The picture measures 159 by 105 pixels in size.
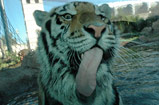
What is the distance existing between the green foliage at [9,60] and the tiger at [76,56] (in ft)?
19.9

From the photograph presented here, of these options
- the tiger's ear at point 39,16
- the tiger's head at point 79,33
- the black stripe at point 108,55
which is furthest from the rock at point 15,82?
the black stripe at point 108,55

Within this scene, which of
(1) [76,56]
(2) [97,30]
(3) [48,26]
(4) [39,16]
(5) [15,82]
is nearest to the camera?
(2) [97,30]

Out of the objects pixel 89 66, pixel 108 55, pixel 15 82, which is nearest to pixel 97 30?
pixel 89 66

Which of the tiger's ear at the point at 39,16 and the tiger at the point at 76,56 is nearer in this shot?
the tiger at the point at 76,56

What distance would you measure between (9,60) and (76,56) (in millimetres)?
6825

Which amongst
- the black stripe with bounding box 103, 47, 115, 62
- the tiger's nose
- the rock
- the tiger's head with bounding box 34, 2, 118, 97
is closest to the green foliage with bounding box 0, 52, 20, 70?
the rock

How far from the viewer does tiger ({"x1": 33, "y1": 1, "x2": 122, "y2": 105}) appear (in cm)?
143

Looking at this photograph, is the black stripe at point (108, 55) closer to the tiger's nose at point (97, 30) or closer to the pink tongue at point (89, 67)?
the pink tongue at point (89, 67)

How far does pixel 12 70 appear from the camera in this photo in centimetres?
496

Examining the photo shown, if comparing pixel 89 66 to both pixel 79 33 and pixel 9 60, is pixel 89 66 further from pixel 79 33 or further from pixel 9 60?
pixel 9 60

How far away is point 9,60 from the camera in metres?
7.84

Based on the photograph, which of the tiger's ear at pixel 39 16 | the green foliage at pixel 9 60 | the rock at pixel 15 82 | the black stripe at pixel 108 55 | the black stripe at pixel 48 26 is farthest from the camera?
the green foliage at pixel 9 60

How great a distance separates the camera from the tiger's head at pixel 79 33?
1.40 m

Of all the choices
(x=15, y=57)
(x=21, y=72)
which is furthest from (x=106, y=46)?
(x=15, y=57)
